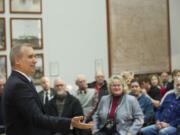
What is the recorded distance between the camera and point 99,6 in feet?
26.5

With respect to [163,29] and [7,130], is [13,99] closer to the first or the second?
[7,130]

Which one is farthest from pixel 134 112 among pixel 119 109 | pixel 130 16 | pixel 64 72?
pixel 130 16

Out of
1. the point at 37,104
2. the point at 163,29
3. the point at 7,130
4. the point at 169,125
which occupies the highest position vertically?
the point at 163,29

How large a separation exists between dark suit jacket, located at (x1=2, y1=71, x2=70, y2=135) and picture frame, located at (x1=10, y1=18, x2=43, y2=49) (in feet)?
15.5

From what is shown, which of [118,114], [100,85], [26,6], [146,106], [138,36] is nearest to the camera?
[118,114]

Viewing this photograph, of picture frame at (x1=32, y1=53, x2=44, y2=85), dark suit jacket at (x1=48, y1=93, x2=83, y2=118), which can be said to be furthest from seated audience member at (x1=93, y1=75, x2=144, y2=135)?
picture frame at (x1=32, y1=53, x2=44, y2=85)

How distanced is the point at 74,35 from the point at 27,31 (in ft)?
3.16

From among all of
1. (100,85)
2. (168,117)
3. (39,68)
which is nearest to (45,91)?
(39,68)

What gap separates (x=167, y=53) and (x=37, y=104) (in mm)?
7000

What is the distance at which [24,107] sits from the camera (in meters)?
2.49

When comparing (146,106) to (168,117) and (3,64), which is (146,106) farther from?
(3,64)

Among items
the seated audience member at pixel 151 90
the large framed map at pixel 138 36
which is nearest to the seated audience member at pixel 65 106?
the seated audience member at pixel 151 90

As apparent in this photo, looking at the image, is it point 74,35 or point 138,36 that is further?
point 138,36

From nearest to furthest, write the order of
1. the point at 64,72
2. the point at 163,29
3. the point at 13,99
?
the point at 13,99 < the point at 64,72 < the point at 163,29
